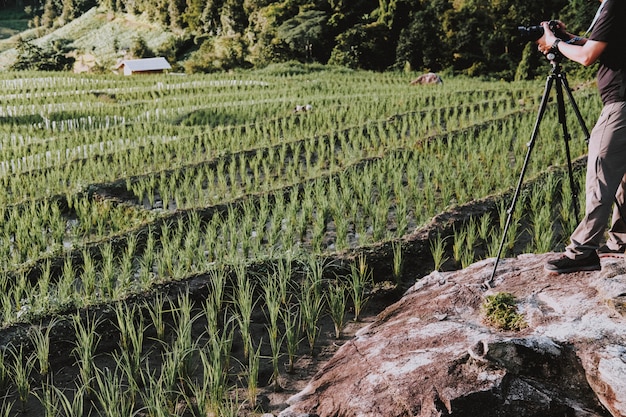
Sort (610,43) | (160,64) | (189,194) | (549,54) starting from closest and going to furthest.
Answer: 1. (610,43)
2. (549,54)
3. (189,194)
4. (160,64)

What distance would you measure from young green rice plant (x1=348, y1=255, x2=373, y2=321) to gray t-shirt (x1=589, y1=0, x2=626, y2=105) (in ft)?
4.89

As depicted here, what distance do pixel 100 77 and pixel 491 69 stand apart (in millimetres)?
15016

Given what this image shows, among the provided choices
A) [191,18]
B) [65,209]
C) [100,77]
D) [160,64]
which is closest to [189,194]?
[65,209]

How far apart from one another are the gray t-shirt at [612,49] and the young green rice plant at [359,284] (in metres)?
1.49

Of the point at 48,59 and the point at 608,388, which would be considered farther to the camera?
the point at 48,59

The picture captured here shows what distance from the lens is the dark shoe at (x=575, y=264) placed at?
8.27 feet

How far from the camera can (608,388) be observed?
178 centimetres

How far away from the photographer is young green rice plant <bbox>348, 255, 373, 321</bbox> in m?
3.01

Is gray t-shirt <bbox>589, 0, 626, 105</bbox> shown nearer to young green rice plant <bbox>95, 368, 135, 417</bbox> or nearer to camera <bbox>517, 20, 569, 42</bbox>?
camera <bbox>517, 20, 569, 42</bbox>

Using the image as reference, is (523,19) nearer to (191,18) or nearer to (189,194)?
(189,194)

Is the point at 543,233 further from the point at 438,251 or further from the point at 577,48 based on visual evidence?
the point at 577,48

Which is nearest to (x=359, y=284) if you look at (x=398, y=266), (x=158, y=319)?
(x=398, y=266)

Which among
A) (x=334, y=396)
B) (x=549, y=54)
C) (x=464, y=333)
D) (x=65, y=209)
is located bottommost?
(x=65, y=209)

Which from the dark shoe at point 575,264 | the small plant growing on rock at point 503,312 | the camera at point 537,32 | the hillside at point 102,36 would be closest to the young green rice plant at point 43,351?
the small plant growing on rock at point 503,312
